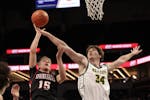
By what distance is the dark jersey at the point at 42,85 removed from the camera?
5.14 meters

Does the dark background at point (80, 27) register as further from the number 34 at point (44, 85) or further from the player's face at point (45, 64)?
the number 34 at point (44, 85)

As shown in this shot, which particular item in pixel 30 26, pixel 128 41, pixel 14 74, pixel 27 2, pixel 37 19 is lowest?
pixel 14 74

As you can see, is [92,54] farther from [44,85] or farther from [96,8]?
[96,8]

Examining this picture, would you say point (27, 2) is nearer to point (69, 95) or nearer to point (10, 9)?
point (10, 9)

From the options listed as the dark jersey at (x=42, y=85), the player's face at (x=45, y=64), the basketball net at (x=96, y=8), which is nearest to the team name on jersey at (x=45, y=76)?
the dark jersey at (x=42, y=85)

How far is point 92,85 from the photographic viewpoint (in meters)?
4.83

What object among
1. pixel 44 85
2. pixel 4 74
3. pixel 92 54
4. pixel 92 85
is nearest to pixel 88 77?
pixel 92 85

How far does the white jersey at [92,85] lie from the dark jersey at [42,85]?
21.9 inches

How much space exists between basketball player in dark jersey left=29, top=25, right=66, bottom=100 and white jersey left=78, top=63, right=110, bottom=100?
49cm

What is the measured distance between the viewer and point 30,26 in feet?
47.6

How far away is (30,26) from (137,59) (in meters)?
5.17

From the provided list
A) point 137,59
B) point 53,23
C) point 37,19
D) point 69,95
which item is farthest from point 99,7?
point 69,95

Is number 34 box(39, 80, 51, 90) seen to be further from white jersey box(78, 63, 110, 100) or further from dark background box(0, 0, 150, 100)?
dark background box(0, 0, 150, 100)

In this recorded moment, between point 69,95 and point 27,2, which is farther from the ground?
point 27,2
